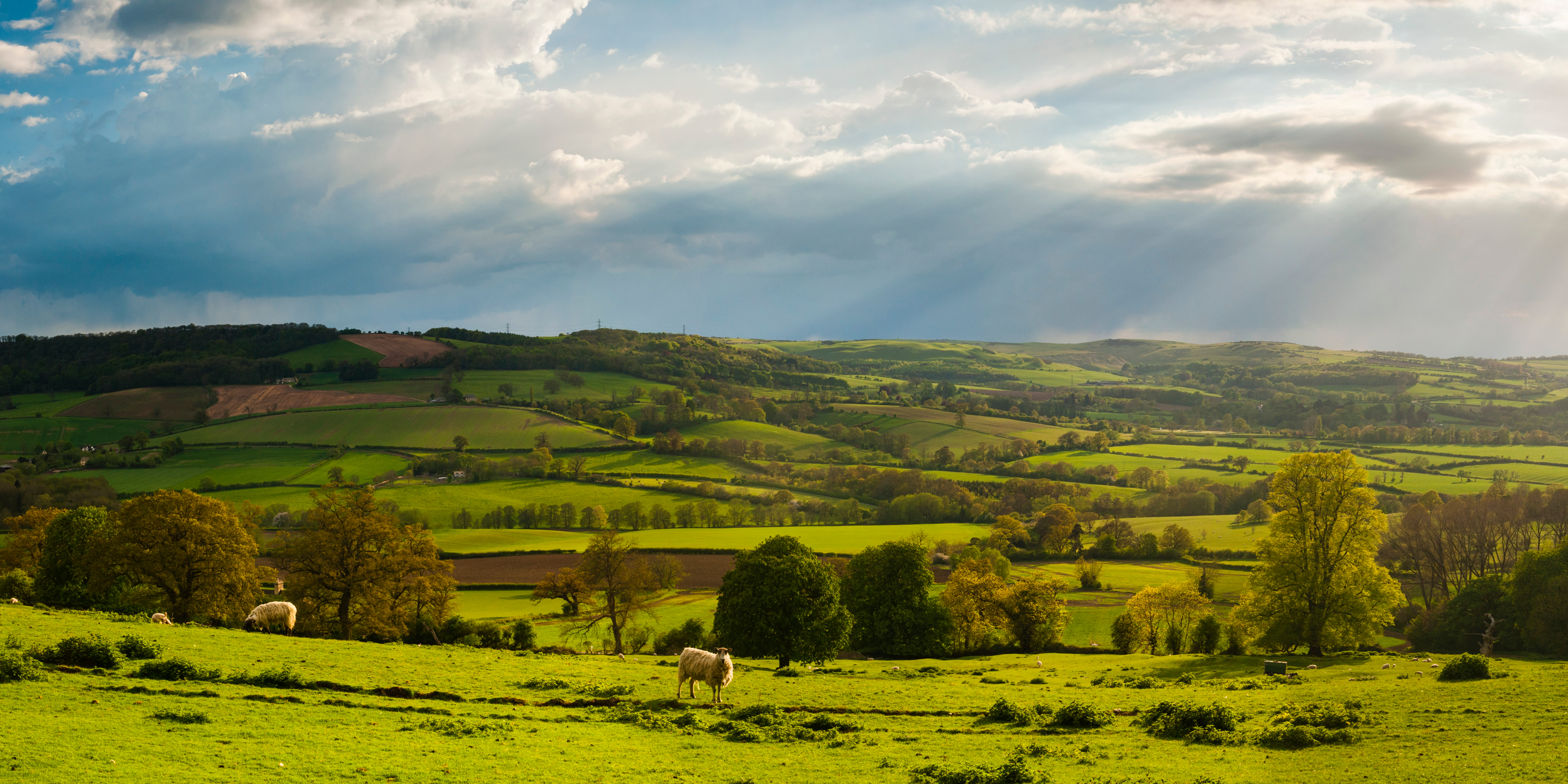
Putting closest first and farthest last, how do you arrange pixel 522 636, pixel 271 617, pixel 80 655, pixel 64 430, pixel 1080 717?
pixel 80 655 < pixel 1080 717 < pixel 271 617 < pixel 522 636 < pixel 64 430

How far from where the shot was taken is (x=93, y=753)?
16.1 meters

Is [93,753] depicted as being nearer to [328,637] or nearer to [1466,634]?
[328,637]

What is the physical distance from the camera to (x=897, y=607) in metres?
55.1

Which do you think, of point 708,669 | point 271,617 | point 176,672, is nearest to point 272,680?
point 176,672

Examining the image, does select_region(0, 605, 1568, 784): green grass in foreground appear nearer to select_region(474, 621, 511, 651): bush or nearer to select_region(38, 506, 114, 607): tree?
select_region(38, 506, 114, 607): tree

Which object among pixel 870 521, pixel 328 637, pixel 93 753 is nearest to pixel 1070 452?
pixel 870 521

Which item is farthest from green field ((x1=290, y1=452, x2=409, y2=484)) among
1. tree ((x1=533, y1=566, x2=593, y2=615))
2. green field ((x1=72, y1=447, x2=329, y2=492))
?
tree ((x1=533, y1=566, x2=593, y2=615))

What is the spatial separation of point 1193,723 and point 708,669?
14898 mm

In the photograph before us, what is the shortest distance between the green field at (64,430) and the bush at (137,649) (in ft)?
498

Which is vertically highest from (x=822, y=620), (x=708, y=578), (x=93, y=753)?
(x=93, y=753)

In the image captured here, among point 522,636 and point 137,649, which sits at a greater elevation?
point 137,649

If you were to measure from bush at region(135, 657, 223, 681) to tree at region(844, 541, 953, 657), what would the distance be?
37356 mm

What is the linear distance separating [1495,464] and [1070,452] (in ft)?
224

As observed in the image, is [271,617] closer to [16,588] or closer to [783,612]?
[16,588]
